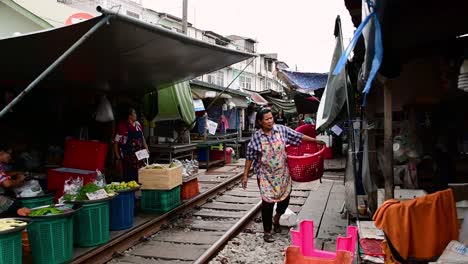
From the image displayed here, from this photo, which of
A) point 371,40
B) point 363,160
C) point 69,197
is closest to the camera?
point 371,40

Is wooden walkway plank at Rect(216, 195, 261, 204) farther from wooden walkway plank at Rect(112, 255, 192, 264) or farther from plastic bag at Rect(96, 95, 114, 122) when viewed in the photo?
wooden walkway plank at Rect(112, 255, 192, 264)

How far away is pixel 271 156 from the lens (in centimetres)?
574

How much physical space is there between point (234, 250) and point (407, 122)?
3.20 meters

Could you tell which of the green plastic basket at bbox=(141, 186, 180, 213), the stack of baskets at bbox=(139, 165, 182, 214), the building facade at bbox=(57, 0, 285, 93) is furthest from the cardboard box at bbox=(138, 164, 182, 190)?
the building facade at bbox=(57, 0, 285, 93)

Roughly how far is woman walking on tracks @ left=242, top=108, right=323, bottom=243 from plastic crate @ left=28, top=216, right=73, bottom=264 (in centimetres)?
271

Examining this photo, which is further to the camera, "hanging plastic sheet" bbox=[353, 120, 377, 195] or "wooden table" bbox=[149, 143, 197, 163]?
"wooden table" bbox=[149, 143, 197, 163]

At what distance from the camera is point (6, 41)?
432 centimetres

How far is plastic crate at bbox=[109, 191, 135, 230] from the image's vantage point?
6.00 m

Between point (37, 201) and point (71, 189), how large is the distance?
1.74ft

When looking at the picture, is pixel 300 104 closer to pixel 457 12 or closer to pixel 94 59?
pixel 94 59

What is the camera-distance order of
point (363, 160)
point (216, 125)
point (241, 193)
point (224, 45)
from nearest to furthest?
point (363, 160) < point (241, 193) < point (216, 125) < point (224, 45)

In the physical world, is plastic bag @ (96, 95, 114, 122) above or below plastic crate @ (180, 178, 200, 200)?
above

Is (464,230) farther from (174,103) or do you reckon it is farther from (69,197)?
(174,103)

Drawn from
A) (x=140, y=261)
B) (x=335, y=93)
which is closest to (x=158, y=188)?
(x=140, y=261)
